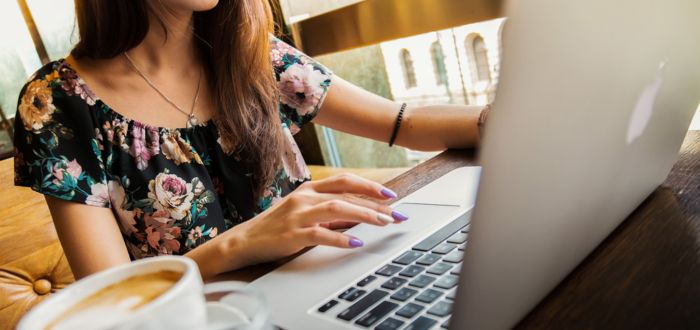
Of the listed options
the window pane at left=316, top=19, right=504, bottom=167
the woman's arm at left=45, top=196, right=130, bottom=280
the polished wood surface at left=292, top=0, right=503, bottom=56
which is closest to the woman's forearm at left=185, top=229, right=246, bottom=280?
the woman's arm at left=45, top=196, right=130, bottom=280

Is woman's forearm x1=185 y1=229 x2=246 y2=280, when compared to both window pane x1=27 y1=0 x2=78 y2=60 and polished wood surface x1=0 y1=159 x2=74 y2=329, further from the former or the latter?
window pane x1=27 y1=0 x2=78 y2=60

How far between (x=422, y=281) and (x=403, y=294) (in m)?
0.02

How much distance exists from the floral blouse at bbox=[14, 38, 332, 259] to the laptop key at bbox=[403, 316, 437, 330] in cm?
61

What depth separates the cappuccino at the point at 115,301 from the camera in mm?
303

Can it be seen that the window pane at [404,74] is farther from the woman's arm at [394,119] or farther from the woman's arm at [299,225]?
the woman's arm at [299,225]

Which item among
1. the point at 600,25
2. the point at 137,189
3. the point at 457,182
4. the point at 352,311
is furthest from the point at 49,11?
the point at 600,25

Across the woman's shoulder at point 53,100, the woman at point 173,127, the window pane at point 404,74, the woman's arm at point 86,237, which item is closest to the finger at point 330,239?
the woman at point 173,127

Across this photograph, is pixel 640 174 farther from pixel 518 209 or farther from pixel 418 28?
pixel 418 28

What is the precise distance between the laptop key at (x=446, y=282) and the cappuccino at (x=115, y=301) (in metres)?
0.19

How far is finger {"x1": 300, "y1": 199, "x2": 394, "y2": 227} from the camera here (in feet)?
1.73

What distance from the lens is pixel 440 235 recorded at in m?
0.48

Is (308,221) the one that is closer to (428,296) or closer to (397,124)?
(428,296)

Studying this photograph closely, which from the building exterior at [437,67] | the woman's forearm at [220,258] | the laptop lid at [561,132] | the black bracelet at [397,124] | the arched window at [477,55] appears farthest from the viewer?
the building exterior at [437,67]

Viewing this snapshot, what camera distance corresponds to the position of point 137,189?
0.84 m
